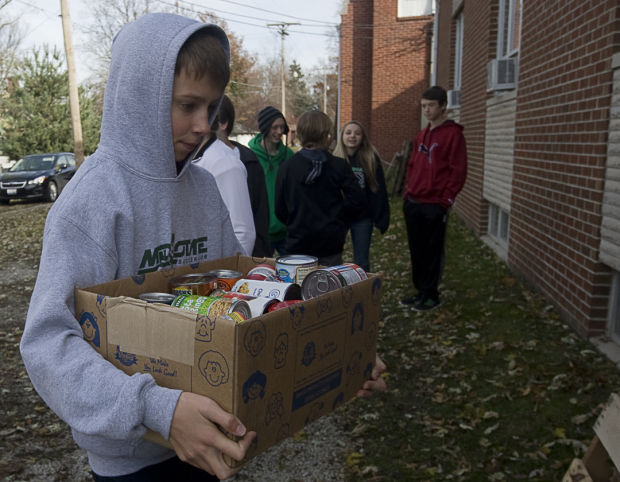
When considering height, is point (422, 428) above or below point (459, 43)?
below

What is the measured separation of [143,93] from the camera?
5.23ft

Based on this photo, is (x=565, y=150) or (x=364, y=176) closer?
(x=565, y=150)

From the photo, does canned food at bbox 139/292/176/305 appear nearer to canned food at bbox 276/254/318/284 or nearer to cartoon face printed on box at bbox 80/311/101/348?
cartoon face printed on box at bbox 80/311/101/348

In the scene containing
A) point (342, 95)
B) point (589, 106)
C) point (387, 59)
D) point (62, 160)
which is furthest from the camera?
point (342, 95)

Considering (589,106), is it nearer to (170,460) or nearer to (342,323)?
(342,323)

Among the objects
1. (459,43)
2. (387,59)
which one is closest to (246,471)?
(459,43)

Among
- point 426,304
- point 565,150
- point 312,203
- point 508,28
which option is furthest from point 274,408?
point 508,28

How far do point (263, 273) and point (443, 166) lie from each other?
15.0 feet

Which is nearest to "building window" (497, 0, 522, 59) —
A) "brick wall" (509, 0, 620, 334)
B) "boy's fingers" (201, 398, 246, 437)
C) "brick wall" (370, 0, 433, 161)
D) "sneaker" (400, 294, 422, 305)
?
"brick wall" (509, 0, 620, 334)

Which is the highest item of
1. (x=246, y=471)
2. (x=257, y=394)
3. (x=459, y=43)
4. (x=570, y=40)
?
(x=459, y=43)

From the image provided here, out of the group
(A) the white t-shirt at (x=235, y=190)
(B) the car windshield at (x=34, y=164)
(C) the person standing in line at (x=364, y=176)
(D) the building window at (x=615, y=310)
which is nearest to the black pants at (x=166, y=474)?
(A) the white t-shirt at (x=235, y=190)

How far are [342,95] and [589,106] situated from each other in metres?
20.6

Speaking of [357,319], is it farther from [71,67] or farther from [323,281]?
[71,67]

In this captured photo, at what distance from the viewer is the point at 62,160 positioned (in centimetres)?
2066
